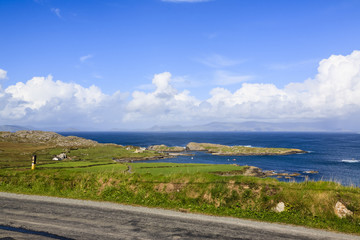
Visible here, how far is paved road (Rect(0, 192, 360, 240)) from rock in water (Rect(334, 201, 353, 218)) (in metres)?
→ 2.60

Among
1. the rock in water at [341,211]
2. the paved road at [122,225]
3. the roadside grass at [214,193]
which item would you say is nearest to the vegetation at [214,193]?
the roadside grass at [214,193]

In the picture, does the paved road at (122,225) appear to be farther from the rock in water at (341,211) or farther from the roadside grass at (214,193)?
the rock in water at (341,211)

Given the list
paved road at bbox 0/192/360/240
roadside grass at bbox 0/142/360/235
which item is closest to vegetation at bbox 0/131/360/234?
roadside grass at bbox 0/142/360/235

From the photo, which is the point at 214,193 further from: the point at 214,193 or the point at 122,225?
the point at 122,225

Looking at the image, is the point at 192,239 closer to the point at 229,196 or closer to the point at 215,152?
the point at 229,196

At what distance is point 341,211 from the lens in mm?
14375

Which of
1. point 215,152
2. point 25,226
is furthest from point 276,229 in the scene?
point 215,152

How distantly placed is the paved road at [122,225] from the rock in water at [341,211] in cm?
260

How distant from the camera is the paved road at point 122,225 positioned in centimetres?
1156

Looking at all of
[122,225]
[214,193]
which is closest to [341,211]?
[214,193]

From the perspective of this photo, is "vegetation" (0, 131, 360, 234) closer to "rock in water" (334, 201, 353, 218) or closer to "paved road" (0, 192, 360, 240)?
"rock in water" (334, 201, 353, 218)

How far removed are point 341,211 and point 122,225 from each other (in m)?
13.0

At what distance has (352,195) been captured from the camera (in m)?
15.1

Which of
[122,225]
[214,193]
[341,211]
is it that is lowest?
[122,225]
